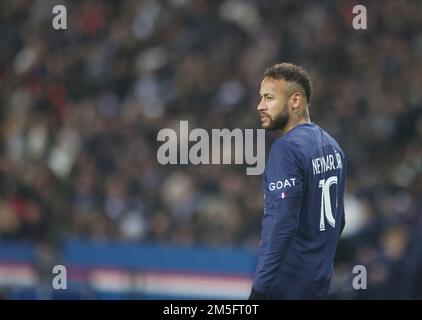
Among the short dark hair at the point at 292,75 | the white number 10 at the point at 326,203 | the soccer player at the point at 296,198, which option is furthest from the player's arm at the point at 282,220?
the short dark hair at the point at 292,75

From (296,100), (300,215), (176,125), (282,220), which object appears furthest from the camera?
(176,125)

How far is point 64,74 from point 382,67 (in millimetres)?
4043

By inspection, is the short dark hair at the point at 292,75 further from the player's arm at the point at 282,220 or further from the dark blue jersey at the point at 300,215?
the player's arm at the point at 282,220

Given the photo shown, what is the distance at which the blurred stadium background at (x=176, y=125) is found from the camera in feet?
29.4

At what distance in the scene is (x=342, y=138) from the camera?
9562mm

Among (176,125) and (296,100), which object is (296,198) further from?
(176,125)

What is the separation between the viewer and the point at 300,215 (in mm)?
4566

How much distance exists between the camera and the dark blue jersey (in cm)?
443

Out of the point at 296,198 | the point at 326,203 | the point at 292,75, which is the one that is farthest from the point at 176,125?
the point at 296,198

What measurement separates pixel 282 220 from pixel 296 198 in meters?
0.12

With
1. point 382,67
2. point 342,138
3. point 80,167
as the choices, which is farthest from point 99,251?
point 382,67

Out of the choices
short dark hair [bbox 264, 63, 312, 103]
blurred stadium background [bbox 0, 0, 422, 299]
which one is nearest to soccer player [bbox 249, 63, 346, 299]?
short dark hair [bbox 264, 63, 312, 103]

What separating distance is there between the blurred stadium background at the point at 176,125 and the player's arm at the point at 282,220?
11.3 ft
